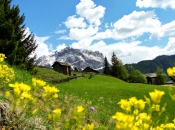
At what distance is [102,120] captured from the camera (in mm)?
9898

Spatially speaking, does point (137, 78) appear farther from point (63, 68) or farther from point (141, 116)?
point (141, 116)

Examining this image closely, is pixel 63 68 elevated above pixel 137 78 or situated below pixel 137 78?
above

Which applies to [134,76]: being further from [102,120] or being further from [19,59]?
[102,120]

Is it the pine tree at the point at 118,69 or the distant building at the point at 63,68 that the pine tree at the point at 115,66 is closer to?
the pine tree at the point at 118,69

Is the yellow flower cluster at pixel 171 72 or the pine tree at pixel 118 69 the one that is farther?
the pine tree at pixel 118 69

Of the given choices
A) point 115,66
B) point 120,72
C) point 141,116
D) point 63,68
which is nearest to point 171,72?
point 141,116

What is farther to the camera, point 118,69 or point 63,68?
point 118,69

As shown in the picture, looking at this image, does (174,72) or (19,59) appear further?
(19,59)

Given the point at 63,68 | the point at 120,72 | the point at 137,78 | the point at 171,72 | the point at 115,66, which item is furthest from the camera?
the point at 137,78

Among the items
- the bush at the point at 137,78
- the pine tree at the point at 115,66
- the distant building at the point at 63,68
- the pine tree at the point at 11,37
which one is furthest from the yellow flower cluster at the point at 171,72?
the bush at the point at 137,78

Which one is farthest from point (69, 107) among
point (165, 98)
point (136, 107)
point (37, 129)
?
point (165, 98)

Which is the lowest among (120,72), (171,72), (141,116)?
(141,116)

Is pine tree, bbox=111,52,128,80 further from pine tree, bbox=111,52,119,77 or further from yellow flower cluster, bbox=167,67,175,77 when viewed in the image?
yellow flower cluster, bbox=167,67,175,77

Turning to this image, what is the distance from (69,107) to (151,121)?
8.04 meters
